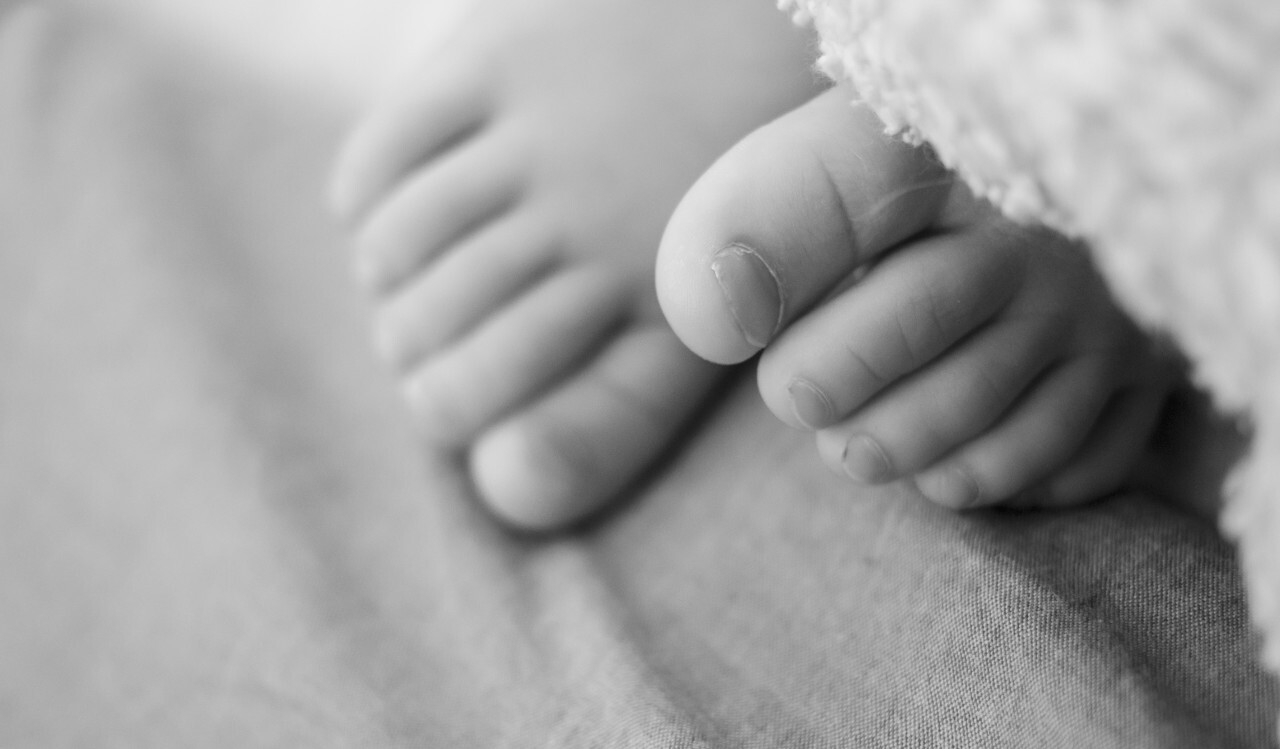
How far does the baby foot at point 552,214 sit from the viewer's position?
42 cm

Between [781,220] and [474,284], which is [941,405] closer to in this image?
[781,220]

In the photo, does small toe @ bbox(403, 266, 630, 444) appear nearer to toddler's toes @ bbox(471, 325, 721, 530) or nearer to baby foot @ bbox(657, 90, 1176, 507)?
toddler's toes @ bbox(471, 325, 721, 530)

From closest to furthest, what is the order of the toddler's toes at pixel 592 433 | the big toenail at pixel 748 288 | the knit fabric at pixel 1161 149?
the knit fabric at pixel 1161 149 → the big toenail at pixel 748 288 → the toddler's toes at pixel 592 433

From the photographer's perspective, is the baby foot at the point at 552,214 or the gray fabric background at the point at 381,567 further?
the baby foot at the point at 552,214

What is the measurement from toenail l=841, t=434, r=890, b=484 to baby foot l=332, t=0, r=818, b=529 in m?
0.12

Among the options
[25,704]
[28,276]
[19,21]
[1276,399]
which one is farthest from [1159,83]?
[19,21]

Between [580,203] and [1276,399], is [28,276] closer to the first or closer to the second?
[580,203]

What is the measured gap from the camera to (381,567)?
0.40 metres

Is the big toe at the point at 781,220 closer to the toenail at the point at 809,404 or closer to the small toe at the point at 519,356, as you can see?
the toenail at the point at 809,404

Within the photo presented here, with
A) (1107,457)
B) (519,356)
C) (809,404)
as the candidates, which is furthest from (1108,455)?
(519,356)

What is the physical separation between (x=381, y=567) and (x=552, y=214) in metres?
0.16

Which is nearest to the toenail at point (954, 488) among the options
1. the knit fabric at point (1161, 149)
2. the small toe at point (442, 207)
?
the knit fabric at point (1161, 149)

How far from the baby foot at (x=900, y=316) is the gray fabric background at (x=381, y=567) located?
0.9 inches

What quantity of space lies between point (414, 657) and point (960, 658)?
0.58 ft
